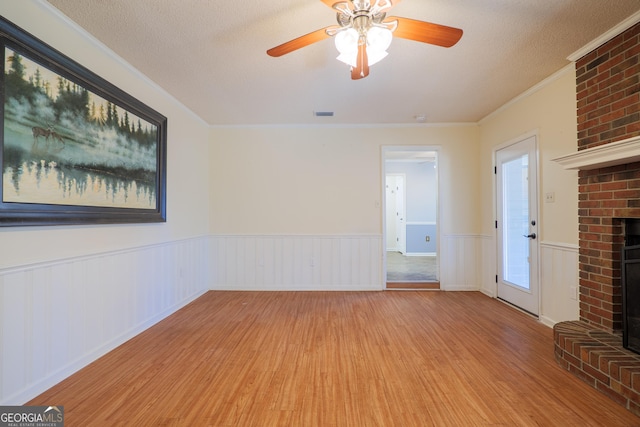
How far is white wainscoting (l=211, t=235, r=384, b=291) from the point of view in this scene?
14.1ft

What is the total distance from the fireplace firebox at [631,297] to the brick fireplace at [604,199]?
85 mm

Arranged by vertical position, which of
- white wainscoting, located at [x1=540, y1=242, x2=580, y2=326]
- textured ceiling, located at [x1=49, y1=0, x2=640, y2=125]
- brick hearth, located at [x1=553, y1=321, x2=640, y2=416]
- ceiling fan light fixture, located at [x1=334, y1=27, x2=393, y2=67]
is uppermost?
textured ceiling, located at [x1=49, y1=0, x2=640, y2=125]

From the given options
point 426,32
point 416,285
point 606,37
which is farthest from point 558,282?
point 426,32

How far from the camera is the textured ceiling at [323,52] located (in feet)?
6.20

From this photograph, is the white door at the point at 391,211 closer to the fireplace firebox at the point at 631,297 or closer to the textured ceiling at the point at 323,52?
Answer: the textured ceiling at the point at 323,52

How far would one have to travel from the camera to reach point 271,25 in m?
2.04

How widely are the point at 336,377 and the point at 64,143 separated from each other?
8.15 feet

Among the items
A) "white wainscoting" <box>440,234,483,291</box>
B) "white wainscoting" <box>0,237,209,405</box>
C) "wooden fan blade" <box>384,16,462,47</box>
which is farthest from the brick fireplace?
"white wainscoting" <box>0,237,209,405</box>

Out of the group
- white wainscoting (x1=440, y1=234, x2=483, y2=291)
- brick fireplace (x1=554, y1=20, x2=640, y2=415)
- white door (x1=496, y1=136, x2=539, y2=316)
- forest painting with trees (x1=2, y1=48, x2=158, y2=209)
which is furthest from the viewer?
white wainscoting (x1=440, y1=234, x2=483, y2=291)

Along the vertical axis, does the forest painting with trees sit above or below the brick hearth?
above

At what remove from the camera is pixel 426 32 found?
1597mm

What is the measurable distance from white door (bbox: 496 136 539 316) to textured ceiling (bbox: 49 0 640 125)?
0.74 meters

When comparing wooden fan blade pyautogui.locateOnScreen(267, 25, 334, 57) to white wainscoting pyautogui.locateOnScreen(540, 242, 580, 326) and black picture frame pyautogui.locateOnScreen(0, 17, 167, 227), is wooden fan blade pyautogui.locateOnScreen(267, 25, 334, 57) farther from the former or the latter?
white wainscoting pyautogui.locateOnScreen(540, 242, 580, 326)

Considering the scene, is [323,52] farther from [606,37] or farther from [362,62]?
[606,37]
